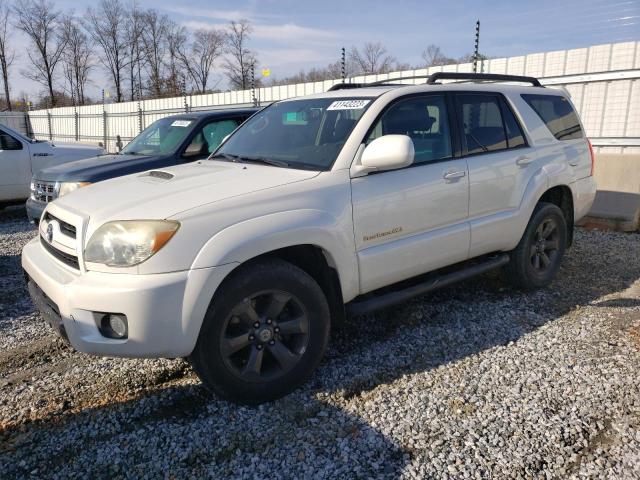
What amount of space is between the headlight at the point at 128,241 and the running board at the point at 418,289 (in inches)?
52.3

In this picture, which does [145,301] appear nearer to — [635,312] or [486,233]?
[486,233]

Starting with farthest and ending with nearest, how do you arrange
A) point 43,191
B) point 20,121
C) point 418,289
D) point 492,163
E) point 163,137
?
point 20,121 < point 163,137 < point 43,191 < point 492,163 < point 418,289

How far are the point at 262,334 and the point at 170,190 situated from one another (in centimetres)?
101

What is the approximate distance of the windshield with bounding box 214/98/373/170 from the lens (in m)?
3.43

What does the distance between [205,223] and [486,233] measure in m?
2.36

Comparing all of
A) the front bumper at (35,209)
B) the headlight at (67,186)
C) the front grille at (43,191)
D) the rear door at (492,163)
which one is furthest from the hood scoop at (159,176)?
the front bumper at (35,209)

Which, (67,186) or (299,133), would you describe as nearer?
(299,133)

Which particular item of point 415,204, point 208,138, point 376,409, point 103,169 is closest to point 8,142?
point 103,169

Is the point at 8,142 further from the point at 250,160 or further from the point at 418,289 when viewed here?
the point at 418,289

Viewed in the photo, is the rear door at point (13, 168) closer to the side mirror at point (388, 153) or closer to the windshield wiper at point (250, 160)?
the windshield wiper at point (250, 160)

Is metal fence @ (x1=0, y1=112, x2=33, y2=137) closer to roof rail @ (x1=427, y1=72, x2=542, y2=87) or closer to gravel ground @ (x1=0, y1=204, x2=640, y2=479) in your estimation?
gravel ground @ (x1=0, y1=204, x2=640, y2=479)

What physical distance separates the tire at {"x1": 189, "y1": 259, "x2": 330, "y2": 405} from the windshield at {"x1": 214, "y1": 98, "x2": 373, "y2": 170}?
0.83m

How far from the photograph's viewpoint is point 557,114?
4844mm

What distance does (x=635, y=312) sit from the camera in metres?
4.31
